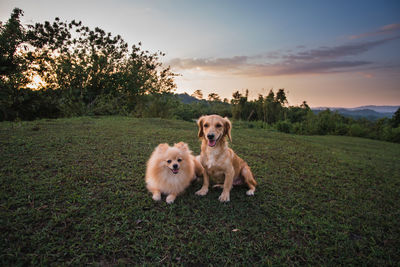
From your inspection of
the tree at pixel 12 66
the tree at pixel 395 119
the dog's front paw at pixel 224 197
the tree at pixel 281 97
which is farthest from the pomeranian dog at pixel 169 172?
the tree at pixel 395 119

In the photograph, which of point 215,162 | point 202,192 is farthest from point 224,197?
point 215,162

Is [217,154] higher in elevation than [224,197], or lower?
higher

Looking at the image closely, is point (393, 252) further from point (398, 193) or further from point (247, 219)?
point (398, 193)

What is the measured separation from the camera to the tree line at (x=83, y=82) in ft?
33.0

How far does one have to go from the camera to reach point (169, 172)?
2.89 meters

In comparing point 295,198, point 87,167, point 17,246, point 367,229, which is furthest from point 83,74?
point 367,229

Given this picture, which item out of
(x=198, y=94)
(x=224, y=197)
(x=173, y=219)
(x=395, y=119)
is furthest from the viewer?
(x=198, y=94)

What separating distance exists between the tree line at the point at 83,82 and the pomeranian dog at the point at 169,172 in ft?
34.2

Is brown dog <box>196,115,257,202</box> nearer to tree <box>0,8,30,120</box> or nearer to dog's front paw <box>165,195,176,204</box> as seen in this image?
dog's front paw <box>165,195,176,204</box>

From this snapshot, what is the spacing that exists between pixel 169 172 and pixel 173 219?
760 millimetres

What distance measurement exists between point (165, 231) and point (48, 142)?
449cm

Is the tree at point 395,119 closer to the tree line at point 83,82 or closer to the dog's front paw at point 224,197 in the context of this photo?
the tree line at point 83,82

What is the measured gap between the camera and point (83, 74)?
41.0 ft

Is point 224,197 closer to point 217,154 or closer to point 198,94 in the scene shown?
point 217,154
